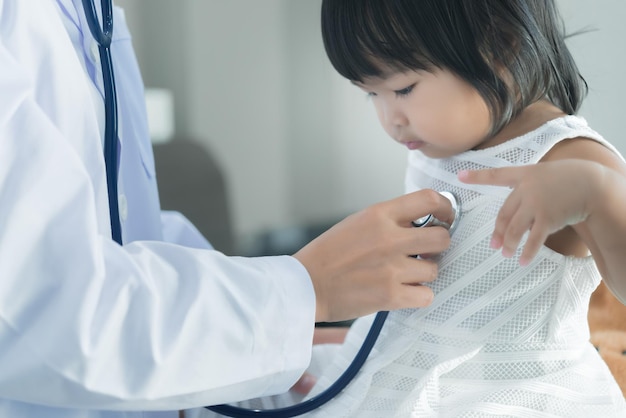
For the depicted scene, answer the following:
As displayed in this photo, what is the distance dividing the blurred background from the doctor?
5.26ft

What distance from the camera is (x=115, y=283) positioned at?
676 mm

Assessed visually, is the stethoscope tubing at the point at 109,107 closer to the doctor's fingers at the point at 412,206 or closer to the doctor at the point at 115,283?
the doctor at the point at 115,283

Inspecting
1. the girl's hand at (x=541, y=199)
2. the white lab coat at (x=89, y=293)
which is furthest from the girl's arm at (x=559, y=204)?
the white lab coat at (x=89, y=293)

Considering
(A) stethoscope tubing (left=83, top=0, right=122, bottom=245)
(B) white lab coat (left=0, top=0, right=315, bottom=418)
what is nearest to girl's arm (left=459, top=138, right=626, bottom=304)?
(B) white lab coat (left=0, top=0, right=315, bottom=418)

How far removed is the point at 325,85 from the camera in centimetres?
258

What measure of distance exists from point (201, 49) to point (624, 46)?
4.85 feet

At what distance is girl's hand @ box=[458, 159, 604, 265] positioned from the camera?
2.19 feet

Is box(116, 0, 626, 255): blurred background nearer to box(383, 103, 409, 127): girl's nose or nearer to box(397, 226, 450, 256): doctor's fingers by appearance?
box(383, 103, 409, 127): girl's nose

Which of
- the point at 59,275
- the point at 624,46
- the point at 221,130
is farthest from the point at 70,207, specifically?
the point at 221,130

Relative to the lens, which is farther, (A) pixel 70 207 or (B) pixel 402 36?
(B) pixel 402 36

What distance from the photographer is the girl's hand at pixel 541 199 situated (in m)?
0.67

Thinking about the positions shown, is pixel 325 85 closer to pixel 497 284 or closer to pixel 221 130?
pixel 221 130

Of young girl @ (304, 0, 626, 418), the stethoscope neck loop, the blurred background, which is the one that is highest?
the stethoscope neck loop

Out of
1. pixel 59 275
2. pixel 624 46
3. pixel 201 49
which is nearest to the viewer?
pixel 59 275
